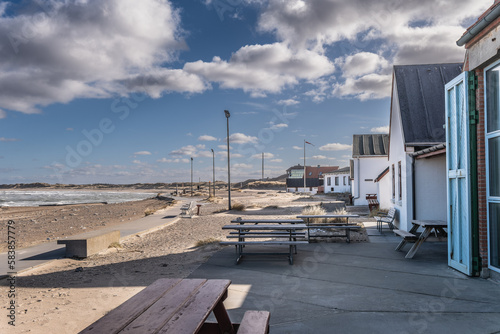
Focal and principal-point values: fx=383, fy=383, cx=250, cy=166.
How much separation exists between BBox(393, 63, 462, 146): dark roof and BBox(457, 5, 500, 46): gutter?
17.5 feet

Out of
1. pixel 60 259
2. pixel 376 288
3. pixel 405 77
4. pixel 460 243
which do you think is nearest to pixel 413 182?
pixel 405 77

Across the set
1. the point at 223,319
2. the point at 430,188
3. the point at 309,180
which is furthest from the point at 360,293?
the point at 309,180

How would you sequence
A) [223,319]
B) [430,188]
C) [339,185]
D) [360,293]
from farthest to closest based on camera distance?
[339,185] < [430,188] < [360,293] < [223,319]

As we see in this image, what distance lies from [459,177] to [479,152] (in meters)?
0.65

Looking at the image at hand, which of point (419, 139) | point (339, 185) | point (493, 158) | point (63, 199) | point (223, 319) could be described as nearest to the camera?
point (223, 319)

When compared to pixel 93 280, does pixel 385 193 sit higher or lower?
higher

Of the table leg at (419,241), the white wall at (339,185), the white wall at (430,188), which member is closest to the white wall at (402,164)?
the white wall at (430,188)

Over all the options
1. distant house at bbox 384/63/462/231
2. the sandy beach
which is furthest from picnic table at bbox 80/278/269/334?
distant house at bbox 384/63/462/231

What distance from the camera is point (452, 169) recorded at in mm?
7625

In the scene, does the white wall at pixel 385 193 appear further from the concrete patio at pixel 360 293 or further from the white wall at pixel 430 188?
the concrete patio at pixel 360 293

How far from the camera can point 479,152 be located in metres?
6.80

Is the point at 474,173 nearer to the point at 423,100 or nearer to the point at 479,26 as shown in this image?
the point at 479,26

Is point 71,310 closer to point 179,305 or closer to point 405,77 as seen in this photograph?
point 179,305

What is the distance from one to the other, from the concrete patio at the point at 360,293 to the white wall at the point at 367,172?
18389mm
